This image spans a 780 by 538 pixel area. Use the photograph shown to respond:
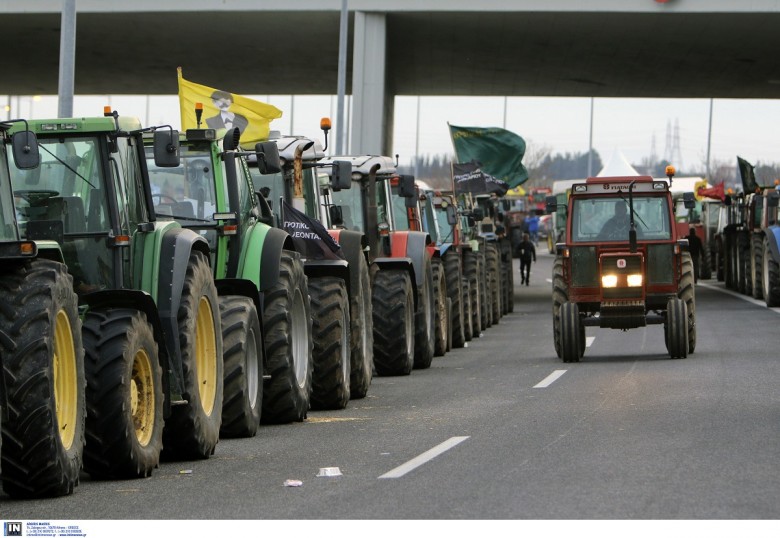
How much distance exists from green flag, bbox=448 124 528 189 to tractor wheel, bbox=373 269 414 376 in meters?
20.3

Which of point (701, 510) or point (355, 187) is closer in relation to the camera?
point (701, 510)

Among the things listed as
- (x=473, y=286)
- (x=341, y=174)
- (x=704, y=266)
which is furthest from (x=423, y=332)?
(x=704, y=266)

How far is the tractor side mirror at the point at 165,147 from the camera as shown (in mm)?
10977

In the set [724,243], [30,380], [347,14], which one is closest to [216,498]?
[30,380]

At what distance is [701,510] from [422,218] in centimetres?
1909

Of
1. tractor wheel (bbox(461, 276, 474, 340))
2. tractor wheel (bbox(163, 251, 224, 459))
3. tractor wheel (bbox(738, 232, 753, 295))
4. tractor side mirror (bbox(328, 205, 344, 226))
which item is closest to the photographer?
tractor wheel (bbox(163, 251, 224, 459))

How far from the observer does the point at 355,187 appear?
67.2ft

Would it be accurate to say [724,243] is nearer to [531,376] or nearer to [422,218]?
[422,218]

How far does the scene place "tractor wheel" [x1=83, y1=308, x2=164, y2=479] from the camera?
32.8ft

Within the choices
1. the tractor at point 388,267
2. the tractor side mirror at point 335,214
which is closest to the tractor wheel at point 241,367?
the tractor side mirror at point 335,214

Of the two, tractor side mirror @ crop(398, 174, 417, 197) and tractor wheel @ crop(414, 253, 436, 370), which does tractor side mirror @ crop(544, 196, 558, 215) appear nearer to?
tractor side mirror @ crop(398, 174, 417, 197)

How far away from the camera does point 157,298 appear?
1122 cm

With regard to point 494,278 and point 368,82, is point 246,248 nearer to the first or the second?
point 494,278

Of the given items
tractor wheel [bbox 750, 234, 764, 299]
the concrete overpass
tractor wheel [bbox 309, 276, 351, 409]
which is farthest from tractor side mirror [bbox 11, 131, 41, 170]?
tractor wheel [bbox 750, 234, 764, 299]
